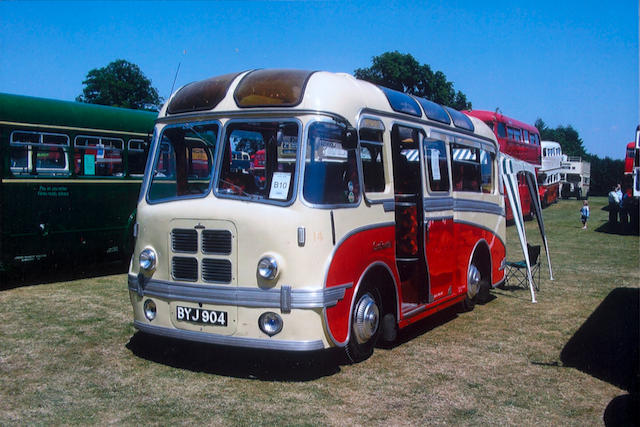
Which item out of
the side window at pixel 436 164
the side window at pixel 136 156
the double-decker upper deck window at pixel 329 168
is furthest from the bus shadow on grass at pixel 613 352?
the side window at pixel 136 156

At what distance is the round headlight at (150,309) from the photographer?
614cm

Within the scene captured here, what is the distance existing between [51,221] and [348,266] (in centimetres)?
701

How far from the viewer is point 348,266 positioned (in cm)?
600

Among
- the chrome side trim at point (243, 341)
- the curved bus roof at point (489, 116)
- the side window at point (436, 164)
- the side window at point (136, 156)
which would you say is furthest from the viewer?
the curved bus roof at point (489, 116)

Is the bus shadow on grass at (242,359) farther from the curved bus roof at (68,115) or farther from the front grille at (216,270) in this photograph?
the curved bus roof at (68,115)

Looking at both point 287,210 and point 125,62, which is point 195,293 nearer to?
point 287,210

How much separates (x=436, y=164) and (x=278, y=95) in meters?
2.88

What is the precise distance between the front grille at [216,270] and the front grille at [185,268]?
0.10 m

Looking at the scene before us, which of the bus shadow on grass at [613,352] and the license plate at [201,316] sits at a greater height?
the license plate at [201,316]

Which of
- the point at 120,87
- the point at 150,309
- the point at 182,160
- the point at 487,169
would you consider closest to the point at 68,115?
the point at 182,160

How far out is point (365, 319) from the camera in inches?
250

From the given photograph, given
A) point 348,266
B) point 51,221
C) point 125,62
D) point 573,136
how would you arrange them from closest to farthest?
point 348,266, point 51,221, point 125,62, point 573,136

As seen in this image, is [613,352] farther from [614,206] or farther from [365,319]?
[614,206]

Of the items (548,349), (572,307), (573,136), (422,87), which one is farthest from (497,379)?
A: (573,136)
